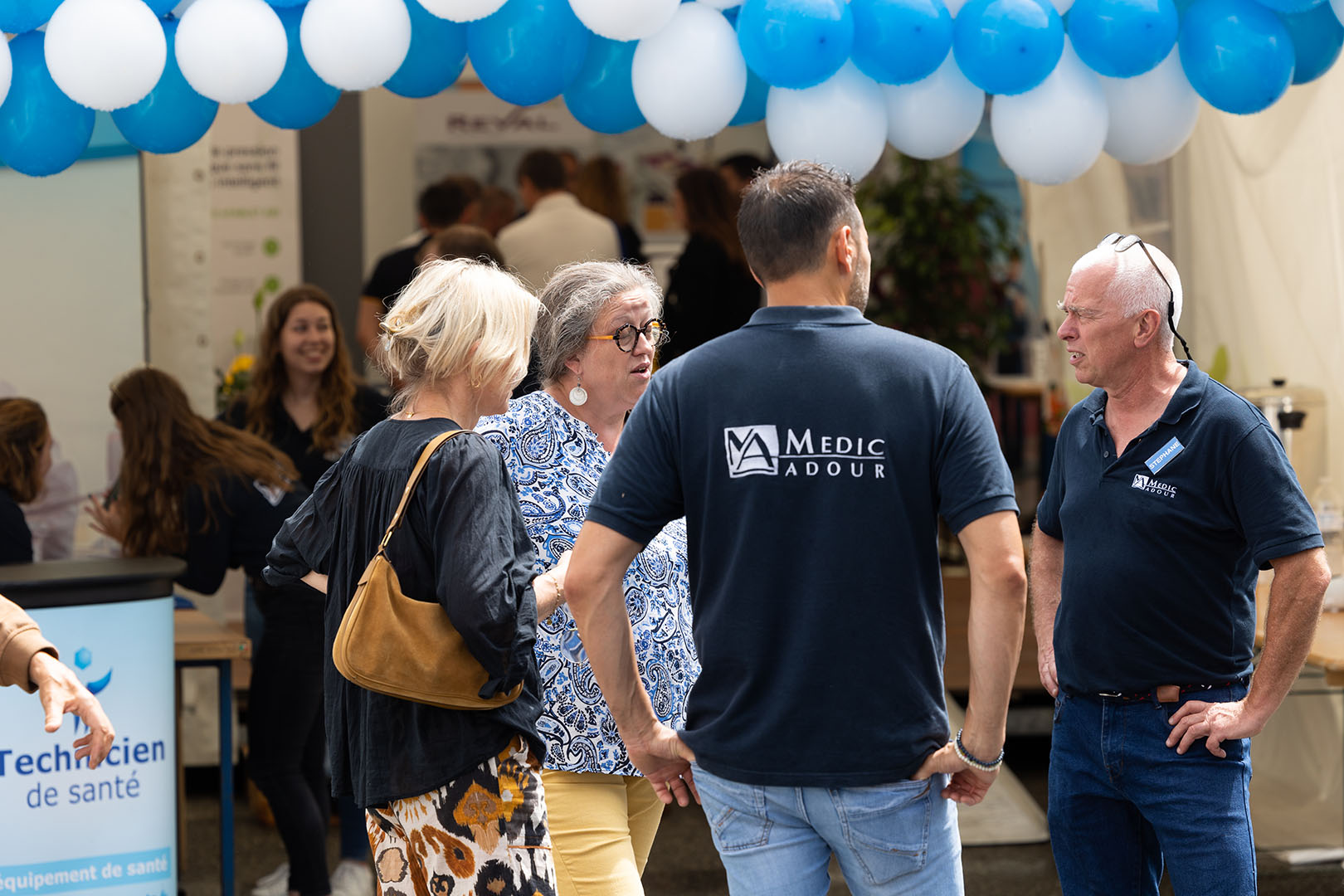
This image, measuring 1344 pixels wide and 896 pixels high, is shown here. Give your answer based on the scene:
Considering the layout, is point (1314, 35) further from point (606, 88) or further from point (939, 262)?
point (939, 262)

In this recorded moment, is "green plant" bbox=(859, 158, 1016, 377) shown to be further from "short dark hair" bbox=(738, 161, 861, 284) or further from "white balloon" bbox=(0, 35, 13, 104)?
"short dark hair" bbox=(738, 161, 861, 284)

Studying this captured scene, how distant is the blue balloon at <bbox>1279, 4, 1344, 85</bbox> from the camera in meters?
3.42

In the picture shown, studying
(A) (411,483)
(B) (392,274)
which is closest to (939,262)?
(B) (392,274)

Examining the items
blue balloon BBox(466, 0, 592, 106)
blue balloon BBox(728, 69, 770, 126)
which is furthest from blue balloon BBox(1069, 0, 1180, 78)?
blue balloon BBox(466, 0, 592, 106)

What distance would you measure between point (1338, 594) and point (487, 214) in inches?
165

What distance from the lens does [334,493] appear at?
2.35 metres

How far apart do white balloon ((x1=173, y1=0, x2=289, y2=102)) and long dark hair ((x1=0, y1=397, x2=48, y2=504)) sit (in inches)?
48.5

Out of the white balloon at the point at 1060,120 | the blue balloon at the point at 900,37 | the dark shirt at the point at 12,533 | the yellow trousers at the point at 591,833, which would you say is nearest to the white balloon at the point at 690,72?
the blue balloon at the point at 900,37

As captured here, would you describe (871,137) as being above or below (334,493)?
above

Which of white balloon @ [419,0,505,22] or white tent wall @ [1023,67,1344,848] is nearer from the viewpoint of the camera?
white balloon @ [419,0,505,22]

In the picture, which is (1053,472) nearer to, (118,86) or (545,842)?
(545,842)

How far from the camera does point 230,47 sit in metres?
3.22

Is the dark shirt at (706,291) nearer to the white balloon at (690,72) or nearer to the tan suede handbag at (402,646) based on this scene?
the white balloon at (690,72)

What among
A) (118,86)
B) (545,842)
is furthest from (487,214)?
(545,842)
